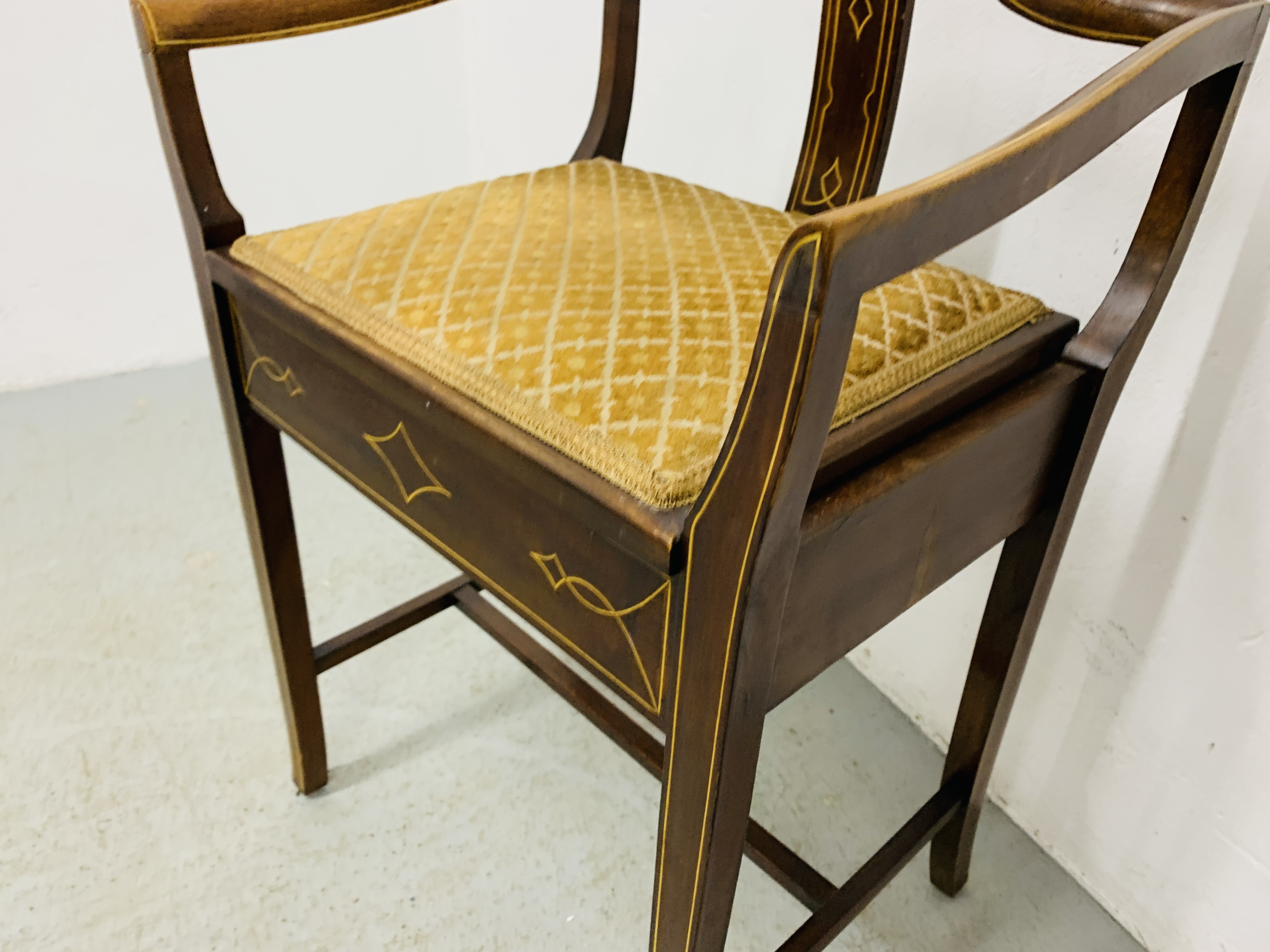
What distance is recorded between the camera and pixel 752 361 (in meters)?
0.36

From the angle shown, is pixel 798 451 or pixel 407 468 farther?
pixel 407 468

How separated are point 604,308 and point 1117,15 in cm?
38

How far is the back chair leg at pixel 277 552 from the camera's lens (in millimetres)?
765

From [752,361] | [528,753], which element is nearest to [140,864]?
[528,753]

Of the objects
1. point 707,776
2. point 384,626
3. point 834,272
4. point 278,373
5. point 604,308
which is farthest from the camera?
point 384,626

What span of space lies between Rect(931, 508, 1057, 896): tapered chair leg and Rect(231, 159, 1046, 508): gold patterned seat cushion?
176 millimetres

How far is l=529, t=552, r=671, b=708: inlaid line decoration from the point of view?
0.49 metres

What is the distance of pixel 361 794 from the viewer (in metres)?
1.00

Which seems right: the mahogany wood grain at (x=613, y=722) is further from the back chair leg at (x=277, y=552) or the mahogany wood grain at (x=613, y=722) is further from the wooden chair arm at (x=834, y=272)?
the wooden chair arm at (x=834, y=272)

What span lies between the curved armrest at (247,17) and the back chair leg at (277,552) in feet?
0.59

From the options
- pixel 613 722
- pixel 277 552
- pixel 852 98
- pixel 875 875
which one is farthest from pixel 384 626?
pixel 852 98

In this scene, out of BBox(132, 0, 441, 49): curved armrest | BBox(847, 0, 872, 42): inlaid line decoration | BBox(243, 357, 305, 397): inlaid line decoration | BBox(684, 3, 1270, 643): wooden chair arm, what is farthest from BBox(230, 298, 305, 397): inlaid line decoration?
BBox(847, 0, 872, 42): inlaid line decoration

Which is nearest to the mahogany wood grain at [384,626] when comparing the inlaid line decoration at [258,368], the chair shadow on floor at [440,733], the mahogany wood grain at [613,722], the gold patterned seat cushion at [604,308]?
the mahogany wood grain at [613,722]

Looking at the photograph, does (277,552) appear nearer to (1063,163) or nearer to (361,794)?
(361,794)
